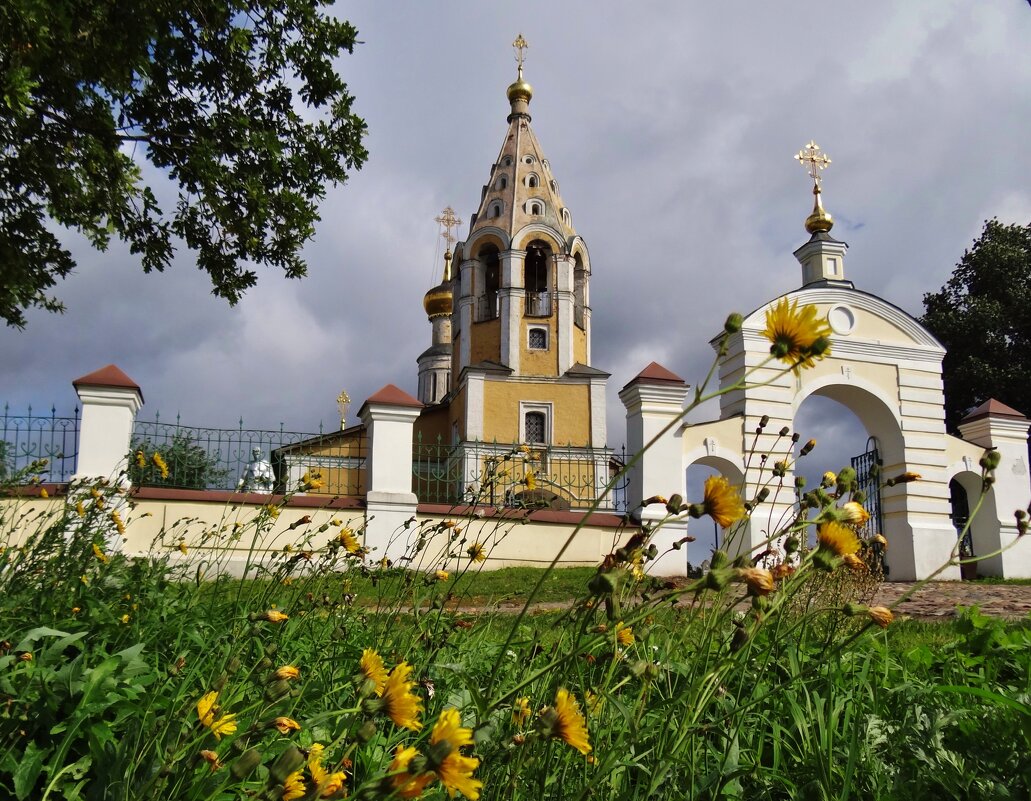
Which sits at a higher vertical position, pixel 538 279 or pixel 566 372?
pixel 538 279

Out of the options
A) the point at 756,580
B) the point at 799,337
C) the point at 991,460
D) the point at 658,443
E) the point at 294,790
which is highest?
the point at 658,443

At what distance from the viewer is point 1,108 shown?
292 inches

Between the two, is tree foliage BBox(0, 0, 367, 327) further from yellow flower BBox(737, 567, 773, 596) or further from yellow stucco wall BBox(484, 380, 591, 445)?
yellow stucco wall BBox(484, 380, 591, 445)

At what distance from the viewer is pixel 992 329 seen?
1003 inches

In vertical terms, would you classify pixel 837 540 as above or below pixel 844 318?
below

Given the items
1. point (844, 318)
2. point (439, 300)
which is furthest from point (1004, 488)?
point (439, 300)

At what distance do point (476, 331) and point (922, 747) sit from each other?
30.2 m

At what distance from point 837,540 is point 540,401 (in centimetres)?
2979

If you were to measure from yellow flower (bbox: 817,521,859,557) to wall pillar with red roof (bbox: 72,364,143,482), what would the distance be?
31.2ft

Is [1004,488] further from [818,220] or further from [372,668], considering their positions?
[372,668]

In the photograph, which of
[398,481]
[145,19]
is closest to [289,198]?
[145,19]

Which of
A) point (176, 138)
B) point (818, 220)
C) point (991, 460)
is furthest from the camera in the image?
point (818, 220)

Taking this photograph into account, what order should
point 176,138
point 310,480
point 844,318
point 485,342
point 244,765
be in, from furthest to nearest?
point 485,342, point 844,318, point 176,138, point 310,480, point 244,765

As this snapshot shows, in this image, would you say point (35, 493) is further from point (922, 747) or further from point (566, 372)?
point (566, 372)
